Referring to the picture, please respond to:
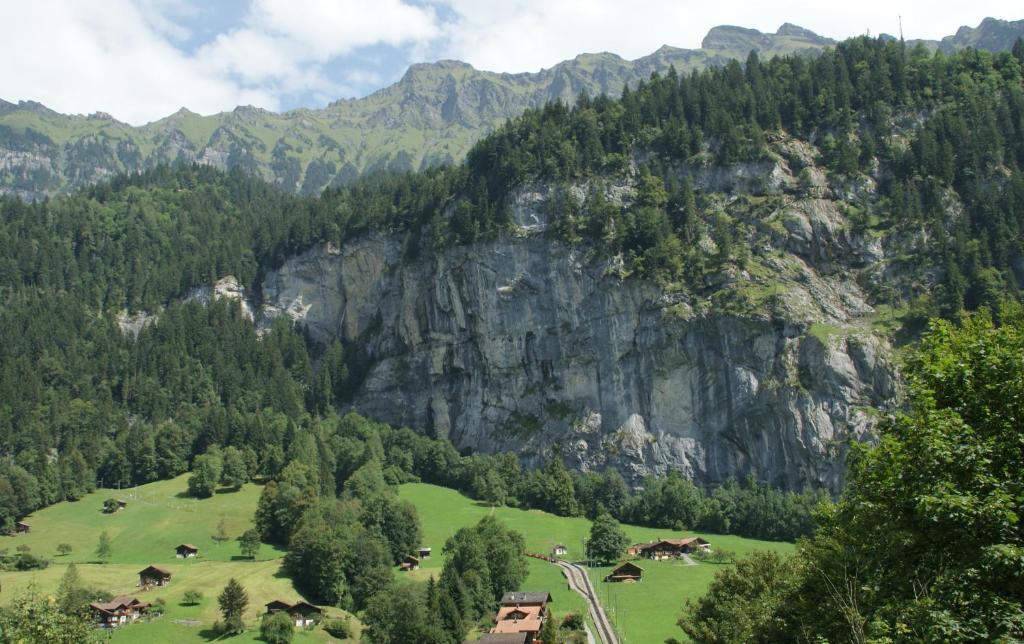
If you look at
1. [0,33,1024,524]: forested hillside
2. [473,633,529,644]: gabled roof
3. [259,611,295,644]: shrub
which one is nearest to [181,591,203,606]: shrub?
[259,611,295,644]: shrub

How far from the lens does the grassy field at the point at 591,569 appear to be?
72250mm

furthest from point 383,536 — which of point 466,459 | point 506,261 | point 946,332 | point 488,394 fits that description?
point 946,332

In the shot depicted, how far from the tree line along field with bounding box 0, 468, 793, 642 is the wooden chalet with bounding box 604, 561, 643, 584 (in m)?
1.31

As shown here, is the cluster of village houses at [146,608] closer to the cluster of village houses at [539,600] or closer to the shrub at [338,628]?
the shrub at [338,628]

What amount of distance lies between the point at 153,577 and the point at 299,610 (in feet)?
52.6

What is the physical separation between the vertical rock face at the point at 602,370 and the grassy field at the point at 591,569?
15629 millimetres

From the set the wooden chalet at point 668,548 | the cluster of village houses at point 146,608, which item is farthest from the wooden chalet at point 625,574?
the cluster of village houses at point 146,608

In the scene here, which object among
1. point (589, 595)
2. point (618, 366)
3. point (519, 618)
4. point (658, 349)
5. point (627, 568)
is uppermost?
point (658, 349)

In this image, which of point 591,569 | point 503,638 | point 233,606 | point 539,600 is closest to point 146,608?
point 233,606

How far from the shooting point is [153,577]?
81.6 meters

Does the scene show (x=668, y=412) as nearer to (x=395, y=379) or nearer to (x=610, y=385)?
(x=610, y=385)

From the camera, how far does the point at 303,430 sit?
435 feet

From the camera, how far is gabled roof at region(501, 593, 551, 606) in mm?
75938

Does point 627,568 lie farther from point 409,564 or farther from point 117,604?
point 117,604
